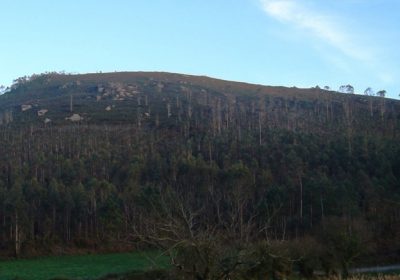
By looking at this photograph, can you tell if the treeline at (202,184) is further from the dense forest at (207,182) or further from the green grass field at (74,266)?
the green grass field at (74,266)

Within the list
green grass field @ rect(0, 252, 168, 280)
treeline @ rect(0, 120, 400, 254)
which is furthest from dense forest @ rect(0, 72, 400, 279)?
green grass field @ rect(0, 252, 168, 280)

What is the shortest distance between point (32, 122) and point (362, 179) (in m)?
104

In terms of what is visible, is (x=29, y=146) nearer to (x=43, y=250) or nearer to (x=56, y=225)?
(x=56, y=225)

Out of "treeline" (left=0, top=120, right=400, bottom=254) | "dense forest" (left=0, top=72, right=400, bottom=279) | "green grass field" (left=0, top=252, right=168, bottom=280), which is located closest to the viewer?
"green grass field" (left=0, top=252, right=168, bottom=280)

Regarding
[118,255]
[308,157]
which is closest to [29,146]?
[118,255]

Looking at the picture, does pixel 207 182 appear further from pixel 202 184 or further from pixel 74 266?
pixel 74 266

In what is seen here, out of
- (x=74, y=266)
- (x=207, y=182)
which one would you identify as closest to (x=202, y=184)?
(x=207, y=182)

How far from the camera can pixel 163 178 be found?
10294 cm

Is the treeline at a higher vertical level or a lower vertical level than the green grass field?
higher

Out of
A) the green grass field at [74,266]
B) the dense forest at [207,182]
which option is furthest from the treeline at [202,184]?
the green grass field at [74,266]

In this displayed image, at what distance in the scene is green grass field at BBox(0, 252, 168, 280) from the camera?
5537cm

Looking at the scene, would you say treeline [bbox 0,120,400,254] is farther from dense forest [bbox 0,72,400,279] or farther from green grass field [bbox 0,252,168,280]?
green grass field [bbox 0,252,168,280]

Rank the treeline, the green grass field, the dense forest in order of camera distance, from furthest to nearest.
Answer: the treeline, the dense forest, the green grass field

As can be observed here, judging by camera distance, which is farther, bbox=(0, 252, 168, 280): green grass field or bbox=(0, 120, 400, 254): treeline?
bbox=(0, 120, 400, 254): treeline
